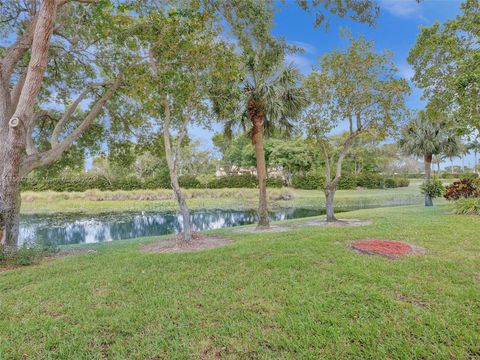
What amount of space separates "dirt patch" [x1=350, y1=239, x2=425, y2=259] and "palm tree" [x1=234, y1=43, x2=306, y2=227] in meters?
4.36

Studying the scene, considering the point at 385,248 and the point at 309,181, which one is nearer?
the point at 385,248

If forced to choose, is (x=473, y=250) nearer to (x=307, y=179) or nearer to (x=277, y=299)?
(x=277, y=299)

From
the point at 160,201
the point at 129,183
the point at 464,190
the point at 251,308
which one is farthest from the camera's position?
the point at 129,183

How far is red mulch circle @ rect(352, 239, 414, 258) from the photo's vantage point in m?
5.03

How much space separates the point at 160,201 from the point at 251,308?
22.9 m

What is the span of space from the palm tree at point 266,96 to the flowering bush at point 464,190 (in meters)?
8.44

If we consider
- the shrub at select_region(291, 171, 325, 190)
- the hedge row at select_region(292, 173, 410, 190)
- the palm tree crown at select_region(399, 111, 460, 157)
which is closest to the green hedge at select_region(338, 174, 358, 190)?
the hedge row at select_region(292, 173, 410, 190)

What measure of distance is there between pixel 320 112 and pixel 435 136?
347 inches

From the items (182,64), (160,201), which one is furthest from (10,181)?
(160,201)

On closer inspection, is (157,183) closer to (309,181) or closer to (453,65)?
(309,181)

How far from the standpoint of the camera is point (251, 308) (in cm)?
316

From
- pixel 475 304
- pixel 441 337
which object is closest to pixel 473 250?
pixel 475 304

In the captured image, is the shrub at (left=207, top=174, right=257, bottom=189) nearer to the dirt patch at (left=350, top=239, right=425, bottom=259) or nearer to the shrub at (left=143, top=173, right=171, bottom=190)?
the shrub at (left=143, top=173, right=171, bottom=190)

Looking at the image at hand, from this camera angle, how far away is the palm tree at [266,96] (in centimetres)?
902
